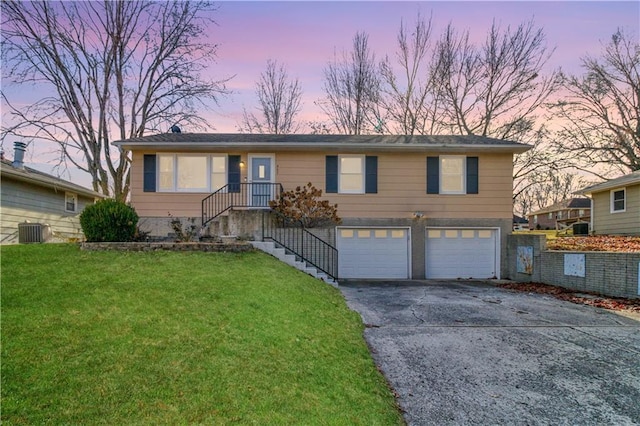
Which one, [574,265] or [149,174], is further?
[149,174]

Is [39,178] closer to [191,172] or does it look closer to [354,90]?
[191,172]

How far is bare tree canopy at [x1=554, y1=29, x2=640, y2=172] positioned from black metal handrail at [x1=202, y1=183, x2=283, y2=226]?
1819 cm

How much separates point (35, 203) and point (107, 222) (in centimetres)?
743

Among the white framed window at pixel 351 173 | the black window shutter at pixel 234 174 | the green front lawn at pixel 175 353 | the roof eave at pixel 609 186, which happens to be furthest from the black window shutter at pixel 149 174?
the roof eave at pixel 609 186

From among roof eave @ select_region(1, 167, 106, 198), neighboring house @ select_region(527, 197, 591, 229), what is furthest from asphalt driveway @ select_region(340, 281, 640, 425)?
neighboring house @ select_region(527, 197, 591, 229)

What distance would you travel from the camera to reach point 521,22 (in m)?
17.8

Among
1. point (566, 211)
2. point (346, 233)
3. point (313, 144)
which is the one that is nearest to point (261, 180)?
point (313, 144)

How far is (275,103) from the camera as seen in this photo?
70.8 feet

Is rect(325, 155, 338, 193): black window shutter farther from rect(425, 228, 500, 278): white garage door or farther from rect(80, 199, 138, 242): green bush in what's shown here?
rect(80, 199, 138, 242): green bush

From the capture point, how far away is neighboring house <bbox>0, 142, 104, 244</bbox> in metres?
11.6

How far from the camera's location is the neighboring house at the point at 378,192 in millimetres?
11797

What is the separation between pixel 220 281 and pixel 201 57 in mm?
14130

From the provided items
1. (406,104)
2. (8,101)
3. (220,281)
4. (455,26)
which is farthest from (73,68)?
(455,26)

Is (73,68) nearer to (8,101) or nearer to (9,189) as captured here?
(8,101)
